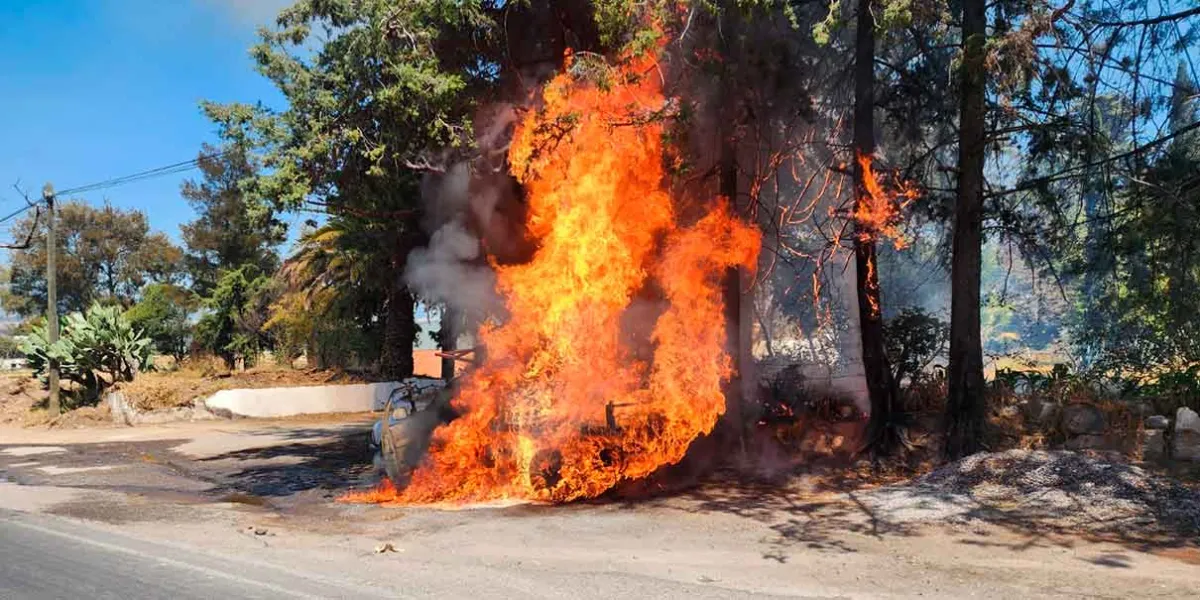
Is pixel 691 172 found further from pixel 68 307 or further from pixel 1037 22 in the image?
pixel 68 307

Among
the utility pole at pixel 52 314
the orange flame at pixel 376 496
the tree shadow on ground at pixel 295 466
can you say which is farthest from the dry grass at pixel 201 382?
the orange flame at pixel 376 496

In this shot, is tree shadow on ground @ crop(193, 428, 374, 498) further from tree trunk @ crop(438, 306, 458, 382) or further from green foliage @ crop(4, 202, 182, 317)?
green foliage @ crop(4, 202, 182, 317)

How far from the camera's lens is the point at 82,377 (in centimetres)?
2294

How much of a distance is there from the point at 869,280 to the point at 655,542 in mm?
5594

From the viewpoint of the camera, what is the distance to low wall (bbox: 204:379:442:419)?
2178 cm

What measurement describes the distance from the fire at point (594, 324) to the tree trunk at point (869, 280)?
1.62 m

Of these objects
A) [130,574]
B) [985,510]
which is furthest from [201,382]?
[985,510]

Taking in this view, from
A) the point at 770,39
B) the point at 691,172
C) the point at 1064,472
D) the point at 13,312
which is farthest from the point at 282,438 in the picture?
the point at 13,312

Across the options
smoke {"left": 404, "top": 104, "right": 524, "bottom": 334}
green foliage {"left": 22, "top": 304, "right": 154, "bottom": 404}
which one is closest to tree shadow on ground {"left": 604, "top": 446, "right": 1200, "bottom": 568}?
smoke {"left": 404, "top": 104, "right": 524, "bottom": 334}

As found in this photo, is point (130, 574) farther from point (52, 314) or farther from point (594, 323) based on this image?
point (52, 314)

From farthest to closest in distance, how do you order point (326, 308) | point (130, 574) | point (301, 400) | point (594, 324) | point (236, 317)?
point (236, 317) < point (326, 308) < point (301, 400) < point (594, 324) < point (130, 574)

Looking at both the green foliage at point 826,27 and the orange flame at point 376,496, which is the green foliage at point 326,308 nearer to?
the orange flame at point 376,496

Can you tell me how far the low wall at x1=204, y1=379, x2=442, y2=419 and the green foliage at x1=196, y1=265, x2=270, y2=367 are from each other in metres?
8.95

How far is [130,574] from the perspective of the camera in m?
6.27
